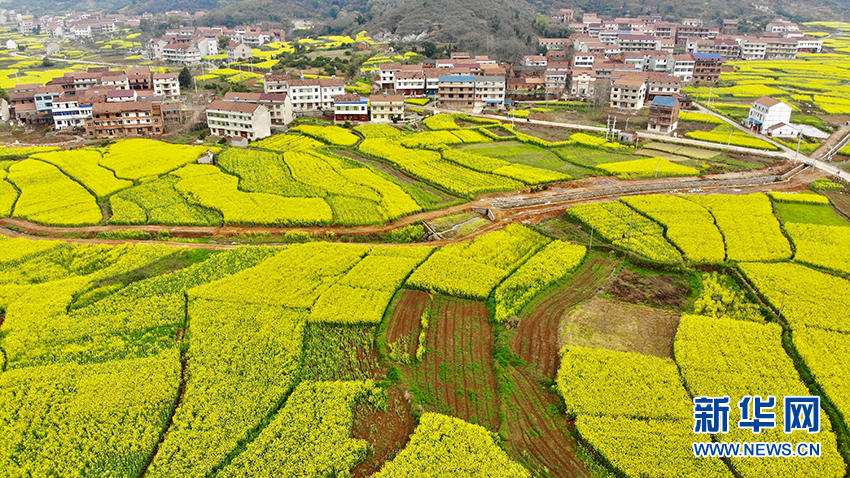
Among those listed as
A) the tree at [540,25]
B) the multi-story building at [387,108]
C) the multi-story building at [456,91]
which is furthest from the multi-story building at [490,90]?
the tree at [540,25]

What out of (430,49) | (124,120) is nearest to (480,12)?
(430,49)

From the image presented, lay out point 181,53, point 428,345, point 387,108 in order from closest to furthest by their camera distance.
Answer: point 428,345
point 387,108
point 181,53

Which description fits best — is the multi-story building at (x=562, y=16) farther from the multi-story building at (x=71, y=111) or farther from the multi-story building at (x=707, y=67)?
the multi-story building at (x=71, y=111)

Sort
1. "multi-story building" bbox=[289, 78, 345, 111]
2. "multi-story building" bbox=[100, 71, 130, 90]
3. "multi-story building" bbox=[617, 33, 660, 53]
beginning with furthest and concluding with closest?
"multi-story building" bbox=[617, 33, 660, 53]
"multi-story building" bbox=[100, 71, 130, 90]
"multi-story building" bbox=[289, 78, 345, 111]

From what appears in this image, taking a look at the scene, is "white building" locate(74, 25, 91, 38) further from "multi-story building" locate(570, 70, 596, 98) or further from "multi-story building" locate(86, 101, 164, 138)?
"multi-story building" locate(570, 70, 596, 98)

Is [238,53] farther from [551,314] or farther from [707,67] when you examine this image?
[551,314]

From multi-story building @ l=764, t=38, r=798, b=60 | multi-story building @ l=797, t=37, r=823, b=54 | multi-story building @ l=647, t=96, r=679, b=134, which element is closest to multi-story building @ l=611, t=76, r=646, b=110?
multi-story building @ l=647, t=96, r=679, b=134
